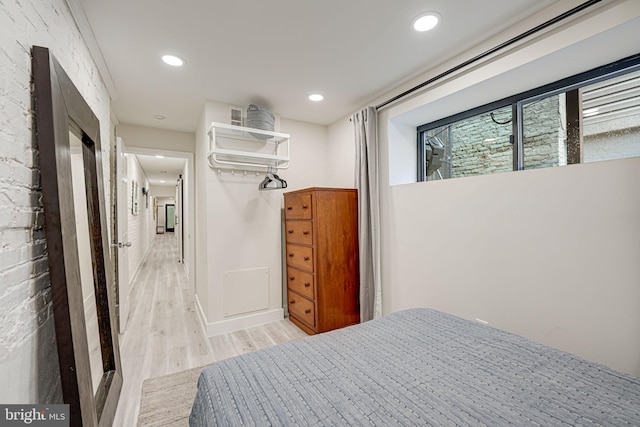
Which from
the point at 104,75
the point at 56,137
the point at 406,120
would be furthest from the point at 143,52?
the point at 406,120

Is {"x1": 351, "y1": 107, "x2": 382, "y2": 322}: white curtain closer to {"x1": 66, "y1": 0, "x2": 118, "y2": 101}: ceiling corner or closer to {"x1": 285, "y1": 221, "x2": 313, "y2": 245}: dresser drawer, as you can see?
{"x1": 285, "y1": 221, "x2": 313, "y2": 245}: dresser drawer

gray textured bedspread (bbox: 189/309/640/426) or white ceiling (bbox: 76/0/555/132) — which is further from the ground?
white ceiling (bbox: 76/0/555/132)

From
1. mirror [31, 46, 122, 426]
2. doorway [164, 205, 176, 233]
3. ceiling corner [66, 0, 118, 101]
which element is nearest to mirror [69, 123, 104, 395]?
mirror [31, 46, 122, 426]

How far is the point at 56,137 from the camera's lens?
39.5 inches

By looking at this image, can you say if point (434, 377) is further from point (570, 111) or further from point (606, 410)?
point (570, 111)

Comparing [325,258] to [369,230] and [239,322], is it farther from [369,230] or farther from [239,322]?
[239,322]

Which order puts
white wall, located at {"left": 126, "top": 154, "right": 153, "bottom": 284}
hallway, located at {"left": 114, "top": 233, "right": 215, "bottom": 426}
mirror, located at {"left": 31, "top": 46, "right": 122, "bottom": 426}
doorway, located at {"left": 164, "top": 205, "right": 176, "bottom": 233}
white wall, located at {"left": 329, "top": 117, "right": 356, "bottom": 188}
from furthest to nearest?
doorway, located at {"left": 164, "top": 205, "right": 176, "bottom": 233}, white wall, located at {"left": 126, "top": 154, "right": 153, "bottom": 284}, white wall, located at {"left": 329, "top": 117, "right": 356, "bottom": 188}, hallway, located at {"left": 114, "top": 233, "right": 215, "bottom": 426}, mirror, located at {"left": 31, "top": 46, "right": 122, "bottom": 426}

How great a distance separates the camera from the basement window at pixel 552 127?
5.26 feet

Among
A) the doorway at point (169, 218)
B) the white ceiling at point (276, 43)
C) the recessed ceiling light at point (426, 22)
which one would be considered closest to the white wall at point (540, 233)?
the white ceiling at point (276, 43)

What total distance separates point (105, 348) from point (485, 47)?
321 centimetres

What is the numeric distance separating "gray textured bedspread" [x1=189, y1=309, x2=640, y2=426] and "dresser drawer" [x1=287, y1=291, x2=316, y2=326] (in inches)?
58.1

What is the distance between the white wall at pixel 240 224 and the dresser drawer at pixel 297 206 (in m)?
0.15

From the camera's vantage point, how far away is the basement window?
1.60m

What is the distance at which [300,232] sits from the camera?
116 inches
